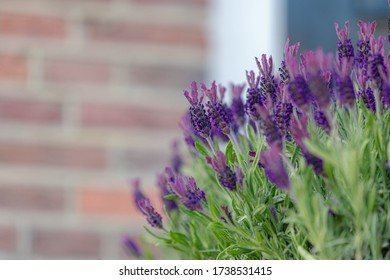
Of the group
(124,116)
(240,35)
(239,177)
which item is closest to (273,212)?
(239,177)

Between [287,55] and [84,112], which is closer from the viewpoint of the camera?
[287,55]

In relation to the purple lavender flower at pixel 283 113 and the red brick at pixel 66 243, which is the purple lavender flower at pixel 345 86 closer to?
the purple lavender flower at pixel 283 113

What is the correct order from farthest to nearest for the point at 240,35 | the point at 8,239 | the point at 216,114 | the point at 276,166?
the point at 240,35 → the point at 8,239 → the point at 216,114 → the point at 276,166

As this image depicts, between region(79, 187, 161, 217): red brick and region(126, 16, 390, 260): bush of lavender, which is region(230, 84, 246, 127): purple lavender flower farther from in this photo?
region(79, 187, 161, 217): red brick

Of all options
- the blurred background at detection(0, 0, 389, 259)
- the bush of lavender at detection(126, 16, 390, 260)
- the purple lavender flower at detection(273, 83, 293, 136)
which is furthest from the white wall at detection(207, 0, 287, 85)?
the purple lavender flower at detection(273, 83, 293, 136)

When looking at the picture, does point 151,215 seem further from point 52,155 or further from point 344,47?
point 52,155

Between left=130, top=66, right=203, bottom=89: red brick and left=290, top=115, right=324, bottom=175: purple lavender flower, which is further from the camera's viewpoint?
left=130, top=66, right=203, bottom=89: red brick
